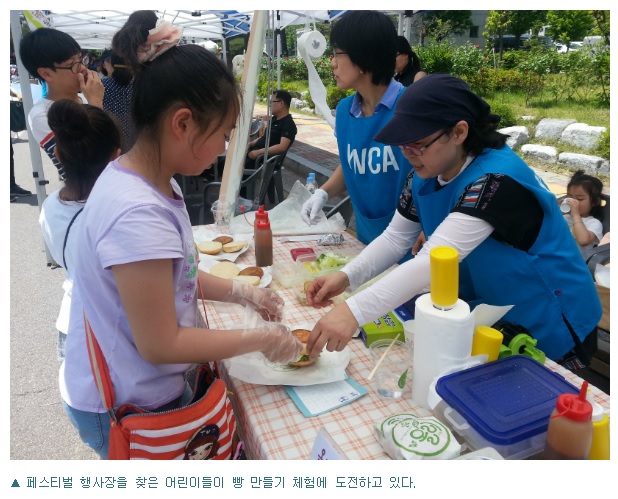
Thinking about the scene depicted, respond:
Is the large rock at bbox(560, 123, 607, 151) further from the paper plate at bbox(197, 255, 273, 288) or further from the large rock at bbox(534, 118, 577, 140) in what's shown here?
the paper plate at bbox(197, 255, 273, 288)

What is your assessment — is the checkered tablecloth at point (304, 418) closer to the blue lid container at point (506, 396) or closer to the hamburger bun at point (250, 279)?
the blue lid container at point (506, 396)

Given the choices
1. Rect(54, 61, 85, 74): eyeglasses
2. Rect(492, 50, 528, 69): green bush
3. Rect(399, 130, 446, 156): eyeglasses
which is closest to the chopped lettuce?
Rect(399, 130, 446, 156): eyeglasses

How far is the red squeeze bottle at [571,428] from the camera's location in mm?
956

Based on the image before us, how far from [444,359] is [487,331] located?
16cm

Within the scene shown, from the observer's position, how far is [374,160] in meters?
2.33

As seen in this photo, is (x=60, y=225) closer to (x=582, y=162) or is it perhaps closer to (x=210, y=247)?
(x=210, y=247)

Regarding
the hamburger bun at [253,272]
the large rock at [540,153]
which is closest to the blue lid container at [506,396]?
the hamburger bun at [253,272]

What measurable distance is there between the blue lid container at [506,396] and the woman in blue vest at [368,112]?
1260 mm

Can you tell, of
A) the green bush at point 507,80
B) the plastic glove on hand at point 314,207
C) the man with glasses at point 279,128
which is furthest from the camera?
the green bush at point 507,80

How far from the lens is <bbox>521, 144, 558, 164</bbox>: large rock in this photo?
695 centimetres

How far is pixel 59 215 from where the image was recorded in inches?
62.4

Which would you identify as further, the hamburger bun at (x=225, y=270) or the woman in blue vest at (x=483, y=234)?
the hamburger bun at (x=225, y=270)

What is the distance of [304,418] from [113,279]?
0.61 metres

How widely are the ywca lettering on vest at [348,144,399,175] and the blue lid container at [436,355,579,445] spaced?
1.26 metres
